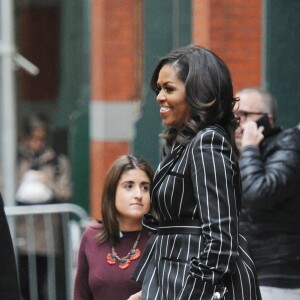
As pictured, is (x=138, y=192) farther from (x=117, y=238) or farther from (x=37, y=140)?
(x=37, y=140)

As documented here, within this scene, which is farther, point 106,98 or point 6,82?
point 106,98

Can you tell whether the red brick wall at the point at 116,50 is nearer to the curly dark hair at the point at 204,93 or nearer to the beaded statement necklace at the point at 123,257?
the beaded statement necklace at the point at 123,257

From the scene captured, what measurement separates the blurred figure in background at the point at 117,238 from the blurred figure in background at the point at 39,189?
194 centimetres

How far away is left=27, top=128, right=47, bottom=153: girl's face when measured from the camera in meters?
10.2

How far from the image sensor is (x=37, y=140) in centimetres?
1040

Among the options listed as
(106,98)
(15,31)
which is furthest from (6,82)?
(106,98)

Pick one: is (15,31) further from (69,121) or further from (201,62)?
(201,62)

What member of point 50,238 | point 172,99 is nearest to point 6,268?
point 172,99

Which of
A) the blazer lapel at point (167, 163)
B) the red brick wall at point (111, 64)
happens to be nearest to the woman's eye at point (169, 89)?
the blazer lapel at point (167, 163)

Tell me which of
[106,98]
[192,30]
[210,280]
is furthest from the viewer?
[106,98]

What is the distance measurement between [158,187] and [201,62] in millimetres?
546

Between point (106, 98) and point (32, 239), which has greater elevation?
point (106, 98)

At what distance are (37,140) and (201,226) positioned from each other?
591 cm

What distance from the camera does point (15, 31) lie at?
10.2m
